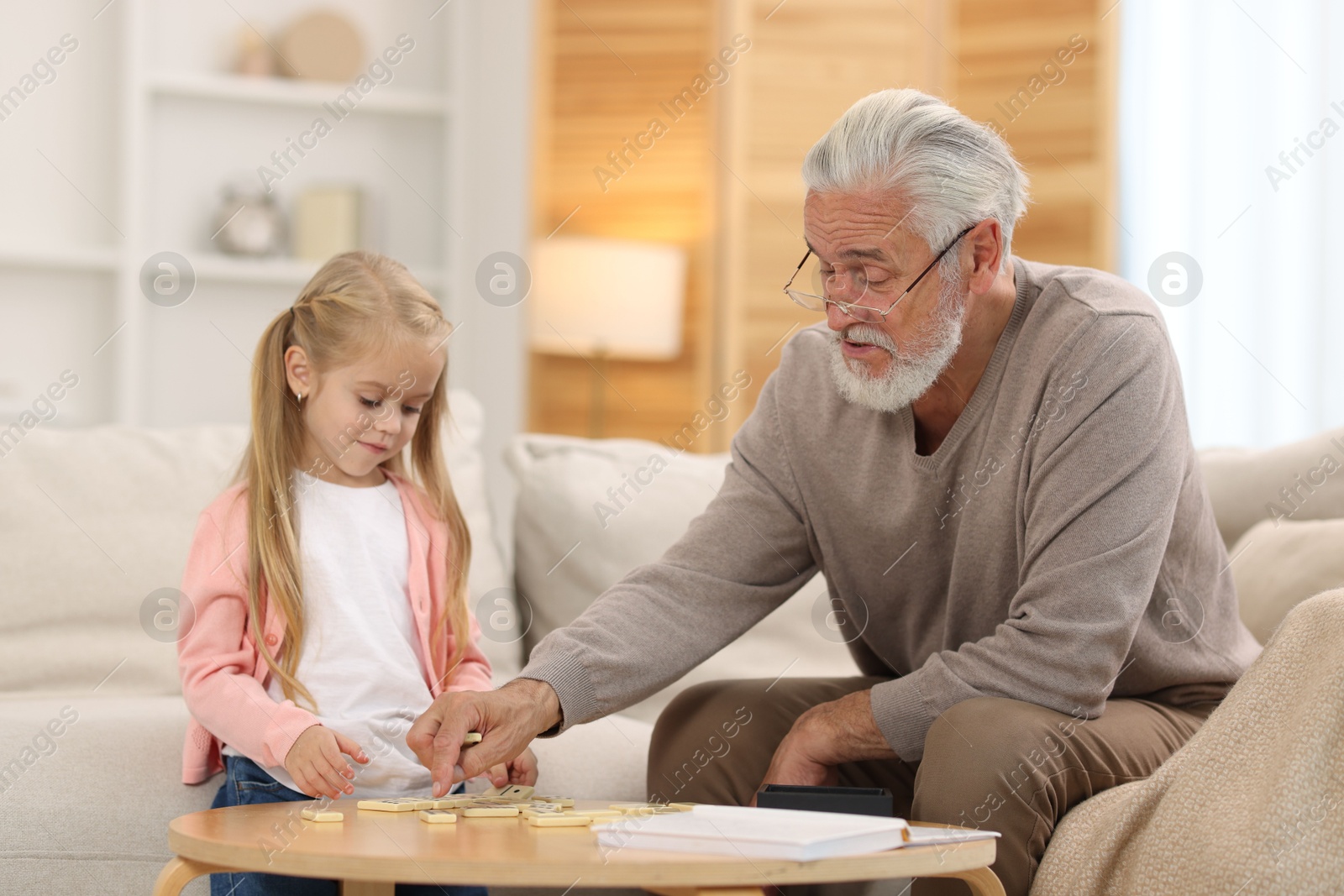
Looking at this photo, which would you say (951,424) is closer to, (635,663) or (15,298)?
(635,663)

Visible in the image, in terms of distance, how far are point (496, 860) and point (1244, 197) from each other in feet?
10.2

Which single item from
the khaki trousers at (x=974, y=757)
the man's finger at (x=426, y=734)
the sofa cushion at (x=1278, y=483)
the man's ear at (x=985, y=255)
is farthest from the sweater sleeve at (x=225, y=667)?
the sofa cushion at (x=1278, y=483)

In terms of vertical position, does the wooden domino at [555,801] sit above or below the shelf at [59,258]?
below

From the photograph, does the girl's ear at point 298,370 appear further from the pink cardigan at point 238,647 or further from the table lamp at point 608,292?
the table lamp at point 608,292

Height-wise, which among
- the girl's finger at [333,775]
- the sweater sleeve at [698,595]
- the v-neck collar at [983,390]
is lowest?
the girl's finger at [333,775]

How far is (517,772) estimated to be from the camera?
1.43 meters

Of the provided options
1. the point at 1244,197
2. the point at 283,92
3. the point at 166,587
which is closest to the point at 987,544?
the point at 166,587

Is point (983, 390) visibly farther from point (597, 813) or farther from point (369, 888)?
point (369, 888)

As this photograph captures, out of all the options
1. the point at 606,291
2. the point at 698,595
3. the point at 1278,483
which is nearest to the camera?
the point at 698,595

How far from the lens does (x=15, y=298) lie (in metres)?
3.65

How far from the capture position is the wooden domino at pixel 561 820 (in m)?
1.07

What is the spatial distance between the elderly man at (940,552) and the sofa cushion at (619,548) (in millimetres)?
355

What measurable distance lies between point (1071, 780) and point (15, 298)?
3.35 metres

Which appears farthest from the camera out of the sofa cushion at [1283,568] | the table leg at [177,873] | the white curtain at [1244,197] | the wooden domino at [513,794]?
the white curtain at [1244,197]
